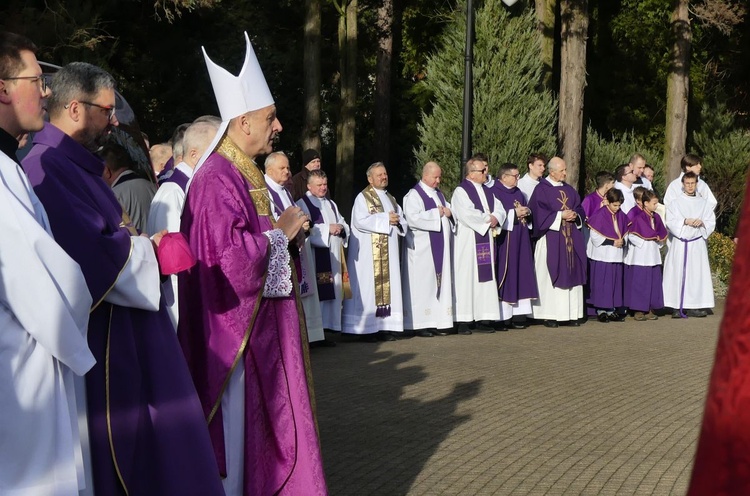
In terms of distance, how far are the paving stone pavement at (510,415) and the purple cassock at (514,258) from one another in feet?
4.52

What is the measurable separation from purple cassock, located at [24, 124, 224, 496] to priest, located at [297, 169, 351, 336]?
8.09 meters

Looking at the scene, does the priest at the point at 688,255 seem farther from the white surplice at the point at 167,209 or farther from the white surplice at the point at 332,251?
the white surplice at the point at 167,209

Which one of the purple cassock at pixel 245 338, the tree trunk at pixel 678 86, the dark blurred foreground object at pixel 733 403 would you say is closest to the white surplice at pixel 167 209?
the purple cassock at pixel 245 338

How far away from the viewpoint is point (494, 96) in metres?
19.7

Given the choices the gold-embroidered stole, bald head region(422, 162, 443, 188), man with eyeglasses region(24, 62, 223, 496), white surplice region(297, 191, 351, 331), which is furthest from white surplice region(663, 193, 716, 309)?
man with eyeglasses region(24, 62, 223, 496)

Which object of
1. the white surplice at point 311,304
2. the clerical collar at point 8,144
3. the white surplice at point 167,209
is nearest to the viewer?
the clerical collar at point 8,144

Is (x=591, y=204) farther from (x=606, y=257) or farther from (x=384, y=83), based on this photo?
(x=384, y=83)

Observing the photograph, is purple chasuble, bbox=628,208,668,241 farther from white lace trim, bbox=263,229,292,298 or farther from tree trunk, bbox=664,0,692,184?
white lace trim, bbox=263,229,292,298

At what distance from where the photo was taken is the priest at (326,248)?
1265cm

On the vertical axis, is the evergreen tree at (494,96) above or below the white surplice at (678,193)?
above

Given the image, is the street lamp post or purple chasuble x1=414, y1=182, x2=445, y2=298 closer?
purple chasuble x1=414, y1=182, x2=445, y2=298

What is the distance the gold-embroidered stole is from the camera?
13219 millimetres

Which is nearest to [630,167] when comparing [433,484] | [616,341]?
[616,341]

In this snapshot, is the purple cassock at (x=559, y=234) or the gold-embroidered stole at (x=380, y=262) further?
the purple cassock at (x=559, y=234)
